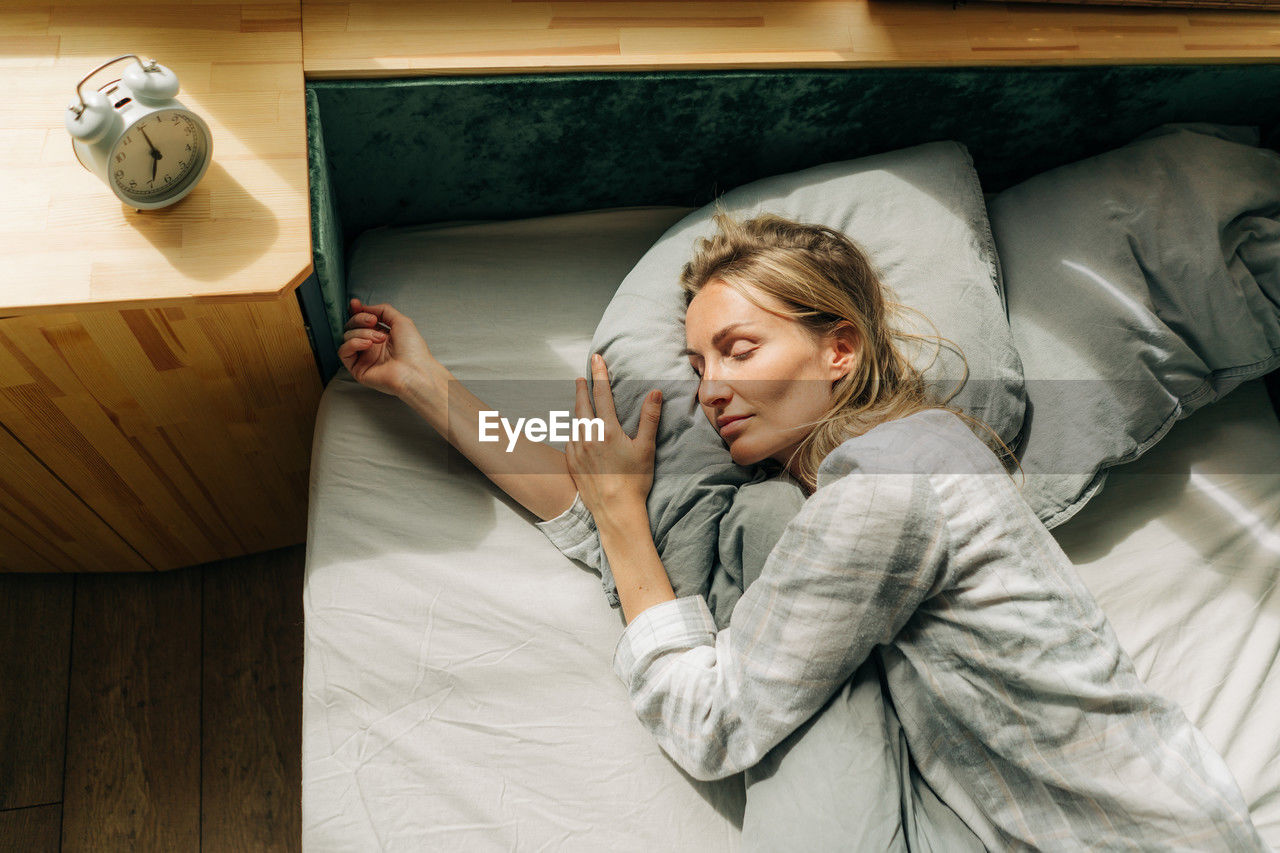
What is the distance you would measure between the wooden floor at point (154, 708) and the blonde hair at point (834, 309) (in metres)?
0.92

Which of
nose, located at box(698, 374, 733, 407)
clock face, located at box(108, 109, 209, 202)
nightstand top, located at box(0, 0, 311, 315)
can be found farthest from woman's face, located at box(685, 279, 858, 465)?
clock face, located at box(108, 109, 209, 202)

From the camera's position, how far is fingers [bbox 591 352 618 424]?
1125 mm

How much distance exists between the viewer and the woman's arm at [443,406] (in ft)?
3.63

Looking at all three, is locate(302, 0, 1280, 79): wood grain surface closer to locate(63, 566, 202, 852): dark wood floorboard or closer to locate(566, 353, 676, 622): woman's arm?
locate(566, 353, 676, 622): woman's arm

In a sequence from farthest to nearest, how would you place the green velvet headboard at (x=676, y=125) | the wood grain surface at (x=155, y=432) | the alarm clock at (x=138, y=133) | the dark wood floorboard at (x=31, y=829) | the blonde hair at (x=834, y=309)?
the dark wood floorboard at (x=31, y=829) → the green velvet headboard at (x=676, y=125) → the blonde hair at (x=834, y=309) → the wood grain surface at (x=155, y=432) → the alarm clock at (x=138, y=133)

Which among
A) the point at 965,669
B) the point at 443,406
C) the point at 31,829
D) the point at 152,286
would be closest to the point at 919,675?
the point at 965,669

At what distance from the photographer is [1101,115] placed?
1.34 m

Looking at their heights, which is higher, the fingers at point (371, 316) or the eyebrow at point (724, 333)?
the fingers at point (371, 316)

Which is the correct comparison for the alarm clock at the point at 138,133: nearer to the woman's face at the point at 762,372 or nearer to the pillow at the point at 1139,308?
the woman's face at the point at 762,372

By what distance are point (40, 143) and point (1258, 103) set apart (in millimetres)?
1650

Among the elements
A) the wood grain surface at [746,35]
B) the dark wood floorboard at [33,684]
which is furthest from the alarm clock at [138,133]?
the dark wood floorboard at [33,684]

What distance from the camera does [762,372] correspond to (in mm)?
1047

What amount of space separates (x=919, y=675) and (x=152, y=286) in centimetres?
87

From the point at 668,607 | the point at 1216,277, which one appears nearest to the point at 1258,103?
the point at 1216,277
